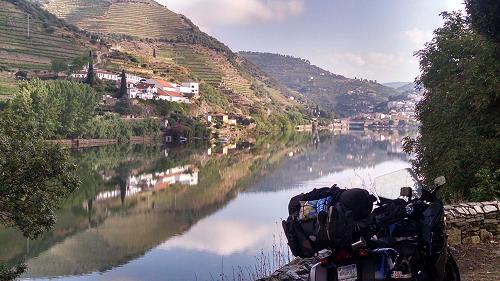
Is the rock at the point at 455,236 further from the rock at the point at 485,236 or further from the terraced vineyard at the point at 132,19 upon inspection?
the terraced vineyard at the point at 132,19

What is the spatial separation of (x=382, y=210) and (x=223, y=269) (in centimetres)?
1099

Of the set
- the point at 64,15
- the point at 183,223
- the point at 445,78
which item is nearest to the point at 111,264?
the point at 183,223

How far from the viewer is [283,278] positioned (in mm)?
4805

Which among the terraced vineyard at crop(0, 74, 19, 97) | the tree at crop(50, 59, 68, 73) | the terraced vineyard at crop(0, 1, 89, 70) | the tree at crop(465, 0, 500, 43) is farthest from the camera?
the terraced vineyard at crop(0, 1, 89, 70)

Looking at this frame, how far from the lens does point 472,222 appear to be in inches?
251

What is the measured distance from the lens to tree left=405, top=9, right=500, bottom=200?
977 centimetres

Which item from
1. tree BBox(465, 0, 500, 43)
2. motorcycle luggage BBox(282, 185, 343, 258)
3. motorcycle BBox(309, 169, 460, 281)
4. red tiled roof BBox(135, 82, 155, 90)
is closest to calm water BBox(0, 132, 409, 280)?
tree BBox(465, 0, 500, 43)

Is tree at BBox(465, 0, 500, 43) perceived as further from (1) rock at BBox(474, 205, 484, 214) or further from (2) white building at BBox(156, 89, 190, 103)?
(2) white building at BBox(156, 89, 190, 103)

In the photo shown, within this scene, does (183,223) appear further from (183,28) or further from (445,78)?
(183,28)

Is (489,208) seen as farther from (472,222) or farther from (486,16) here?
(486,16)

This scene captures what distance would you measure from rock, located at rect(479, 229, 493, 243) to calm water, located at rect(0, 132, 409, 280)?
13.4 ft

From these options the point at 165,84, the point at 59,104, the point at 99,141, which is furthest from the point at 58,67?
the point at 59,104

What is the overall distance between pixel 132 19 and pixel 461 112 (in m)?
171

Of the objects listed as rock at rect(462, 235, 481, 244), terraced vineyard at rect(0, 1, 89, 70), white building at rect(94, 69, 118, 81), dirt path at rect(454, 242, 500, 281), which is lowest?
dirt path at rect(454, 242, 500, 281)
